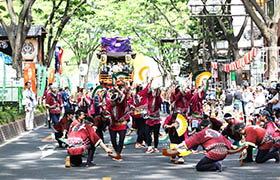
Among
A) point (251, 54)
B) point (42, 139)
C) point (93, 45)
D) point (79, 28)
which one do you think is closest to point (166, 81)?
point (93, 45)

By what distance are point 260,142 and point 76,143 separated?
376 cm

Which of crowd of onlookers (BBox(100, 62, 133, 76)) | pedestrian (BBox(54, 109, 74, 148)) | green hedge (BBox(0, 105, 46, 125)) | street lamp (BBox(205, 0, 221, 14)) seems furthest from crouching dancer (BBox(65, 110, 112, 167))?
crowd of onlookers (BBox(100, 62, 133, 76))

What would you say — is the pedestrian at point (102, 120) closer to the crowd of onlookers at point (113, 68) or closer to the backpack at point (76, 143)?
the backpack at point (76, 143)

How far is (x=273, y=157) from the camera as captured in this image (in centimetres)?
1180

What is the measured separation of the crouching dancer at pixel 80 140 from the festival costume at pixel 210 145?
1900mm

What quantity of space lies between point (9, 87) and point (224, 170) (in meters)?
13.5

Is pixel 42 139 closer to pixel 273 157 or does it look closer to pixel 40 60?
pixel 273 157

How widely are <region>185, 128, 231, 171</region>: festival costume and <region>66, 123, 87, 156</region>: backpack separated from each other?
7.24ft

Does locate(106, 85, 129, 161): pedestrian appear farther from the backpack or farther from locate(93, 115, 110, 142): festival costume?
the backpack

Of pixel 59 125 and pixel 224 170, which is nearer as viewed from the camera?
pixel 224 170

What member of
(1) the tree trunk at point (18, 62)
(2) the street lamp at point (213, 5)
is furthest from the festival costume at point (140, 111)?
(2) the street lamp at point (213, 5)

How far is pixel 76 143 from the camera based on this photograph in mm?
11266

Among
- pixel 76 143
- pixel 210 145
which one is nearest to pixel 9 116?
pixel 76 143

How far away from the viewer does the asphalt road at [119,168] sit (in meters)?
10.1
